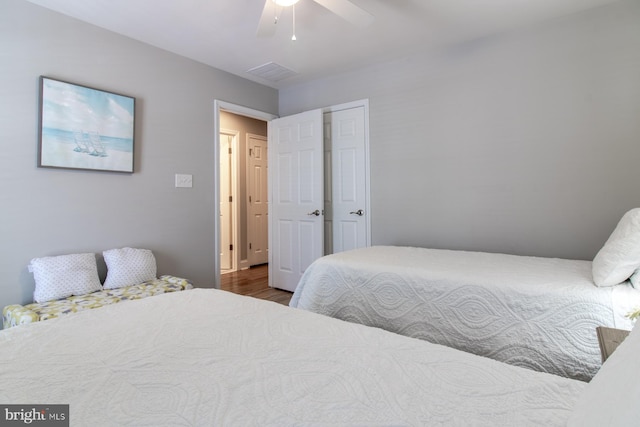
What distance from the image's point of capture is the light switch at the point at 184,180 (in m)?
3.15

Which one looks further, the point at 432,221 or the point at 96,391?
the point at 432,221

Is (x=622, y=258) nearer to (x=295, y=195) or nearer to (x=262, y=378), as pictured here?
(x=262, y=378)

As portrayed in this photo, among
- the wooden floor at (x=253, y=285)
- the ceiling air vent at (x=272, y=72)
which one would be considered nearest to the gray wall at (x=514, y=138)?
the ceiling air vent at (x=272, y=72)

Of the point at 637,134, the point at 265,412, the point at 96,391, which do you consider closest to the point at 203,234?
the point at 96,391

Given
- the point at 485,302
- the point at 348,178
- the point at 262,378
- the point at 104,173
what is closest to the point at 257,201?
the point at 348,178

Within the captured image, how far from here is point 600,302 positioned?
1.44 meters

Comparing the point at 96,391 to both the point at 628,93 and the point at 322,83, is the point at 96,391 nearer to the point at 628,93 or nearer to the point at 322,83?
the point at 628,93

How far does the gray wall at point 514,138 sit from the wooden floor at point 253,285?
51.8 inches

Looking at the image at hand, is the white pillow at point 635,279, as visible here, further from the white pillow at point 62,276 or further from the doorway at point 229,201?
the doorway at point 229,201

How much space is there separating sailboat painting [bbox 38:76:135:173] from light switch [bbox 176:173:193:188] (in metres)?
0.45

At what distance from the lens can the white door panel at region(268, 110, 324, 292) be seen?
3705 millimetres

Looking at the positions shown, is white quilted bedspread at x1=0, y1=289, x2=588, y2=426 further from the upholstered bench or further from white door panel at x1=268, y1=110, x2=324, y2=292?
white door panel at x1=268, y1=110, x2=324, y2=292

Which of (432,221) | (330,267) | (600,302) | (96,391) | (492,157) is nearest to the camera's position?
(96,391)

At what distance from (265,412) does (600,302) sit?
157 centimetres
